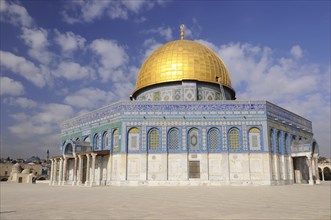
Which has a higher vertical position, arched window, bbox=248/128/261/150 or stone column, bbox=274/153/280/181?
arched window, bbox=248/128/261/150

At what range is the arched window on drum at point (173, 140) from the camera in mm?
24469

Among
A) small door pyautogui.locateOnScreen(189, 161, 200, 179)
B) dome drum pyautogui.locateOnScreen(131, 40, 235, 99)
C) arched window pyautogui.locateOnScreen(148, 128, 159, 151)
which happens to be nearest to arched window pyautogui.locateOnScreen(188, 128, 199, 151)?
small door pyautogui.locateOnScreen(189, 161, 200, 179)

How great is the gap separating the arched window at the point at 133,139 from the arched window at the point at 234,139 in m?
7.32

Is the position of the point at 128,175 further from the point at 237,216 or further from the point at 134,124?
the point at 237,216

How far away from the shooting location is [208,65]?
29469 millimetres

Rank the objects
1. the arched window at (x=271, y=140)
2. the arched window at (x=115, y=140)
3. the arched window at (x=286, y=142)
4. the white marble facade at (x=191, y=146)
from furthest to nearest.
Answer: the arched window at (x=286, y=142), the arched window at (x=115, y=140), the arched window at (x=271, y=140), the white marble facade at (x=191, y=146)

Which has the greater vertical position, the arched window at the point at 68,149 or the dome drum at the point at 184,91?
the dome drum at the point at 184,91

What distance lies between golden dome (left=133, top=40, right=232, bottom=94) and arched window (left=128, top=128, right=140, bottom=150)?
6258mm

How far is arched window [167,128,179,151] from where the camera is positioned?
2450 centimetres

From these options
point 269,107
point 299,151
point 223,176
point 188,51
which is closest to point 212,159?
point 223,176

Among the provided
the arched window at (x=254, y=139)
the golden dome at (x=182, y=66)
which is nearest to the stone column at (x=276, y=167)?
the arched window at (x=254, y=139)

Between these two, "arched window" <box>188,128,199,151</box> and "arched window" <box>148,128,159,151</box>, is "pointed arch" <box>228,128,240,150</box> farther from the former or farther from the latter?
"arched window" <box>148,128,159,151</box>

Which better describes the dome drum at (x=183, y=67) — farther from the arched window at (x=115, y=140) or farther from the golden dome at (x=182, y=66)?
the arched window at (x=115, y=140)

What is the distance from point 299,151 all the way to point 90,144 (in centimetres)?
1864
